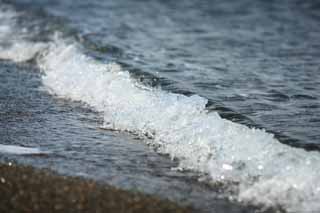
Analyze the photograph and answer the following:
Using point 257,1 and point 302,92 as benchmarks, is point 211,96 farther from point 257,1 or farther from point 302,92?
point 257,1

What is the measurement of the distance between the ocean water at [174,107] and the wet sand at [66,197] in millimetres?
283

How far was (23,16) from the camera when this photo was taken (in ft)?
57.0

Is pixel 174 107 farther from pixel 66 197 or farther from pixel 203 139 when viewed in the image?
pixel 66 197

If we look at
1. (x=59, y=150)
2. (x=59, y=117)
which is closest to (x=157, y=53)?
(x=59, y=117)

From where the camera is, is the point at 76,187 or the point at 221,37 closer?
the point at 76,187

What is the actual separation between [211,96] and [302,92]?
1.37 meters

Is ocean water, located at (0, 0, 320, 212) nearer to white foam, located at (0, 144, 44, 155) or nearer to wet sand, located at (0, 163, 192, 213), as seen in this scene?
white foam, located at (0, 144, 44, 155)

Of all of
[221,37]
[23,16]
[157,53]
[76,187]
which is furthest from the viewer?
[23,16]

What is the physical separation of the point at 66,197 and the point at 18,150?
5.37 ft

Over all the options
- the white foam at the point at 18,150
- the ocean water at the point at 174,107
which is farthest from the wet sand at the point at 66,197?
the white foam at the point at 18,150

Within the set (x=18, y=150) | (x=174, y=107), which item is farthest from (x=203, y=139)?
(x=18, y=150)

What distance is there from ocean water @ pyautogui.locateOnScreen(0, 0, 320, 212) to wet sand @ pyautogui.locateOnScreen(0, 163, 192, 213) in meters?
0.28

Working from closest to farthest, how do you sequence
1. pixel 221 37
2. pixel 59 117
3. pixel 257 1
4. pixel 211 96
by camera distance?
pixel 59 117 < pixel 211 96 < pixel 221 37 < pixel 257 1

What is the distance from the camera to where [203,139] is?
7.12 m
